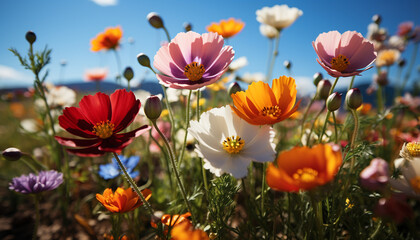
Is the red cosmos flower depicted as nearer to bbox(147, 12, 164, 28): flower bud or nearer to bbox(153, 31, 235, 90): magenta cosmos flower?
bbox(153, 31, 235, 90): magenta cosmos flower

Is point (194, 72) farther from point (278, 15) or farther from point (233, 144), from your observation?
point (278, 15)

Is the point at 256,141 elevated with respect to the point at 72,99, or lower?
elevated

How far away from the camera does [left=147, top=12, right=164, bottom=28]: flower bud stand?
41.2 inches

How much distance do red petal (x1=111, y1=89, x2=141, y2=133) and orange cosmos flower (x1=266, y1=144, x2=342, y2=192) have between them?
0.41 m

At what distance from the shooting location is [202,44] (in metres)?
0.77

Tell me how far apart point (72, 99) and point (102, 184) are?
29.0 inches

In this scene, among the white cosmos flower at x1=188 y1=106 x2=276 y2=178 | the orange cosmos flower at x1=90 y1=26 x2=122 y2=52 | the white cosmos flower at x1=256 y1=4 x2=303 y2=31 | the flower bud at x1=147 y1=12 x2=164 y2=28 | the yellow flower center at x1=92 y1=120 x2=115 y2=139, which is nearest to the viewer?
the white cosmos flower at x1=188 y1=106 x2=276 y2=178

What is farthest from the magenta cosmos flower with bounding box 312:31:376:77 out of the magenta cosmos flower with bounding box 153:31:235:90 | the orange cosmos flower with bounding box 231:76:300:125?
the magenta cosmos flower with bounding box 153:31:235:90

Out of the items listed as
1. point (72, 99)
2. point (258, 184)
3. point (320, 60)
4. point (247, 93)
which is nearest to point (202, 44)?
point (247, 93)

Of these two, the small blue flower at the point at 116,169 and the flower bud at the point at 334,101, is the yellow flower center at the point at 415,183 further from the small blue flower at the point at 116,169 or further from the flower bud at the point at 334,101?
the small blue flower at the point at 116,169

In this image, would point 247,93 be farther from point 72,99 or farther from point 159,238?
point 72,99

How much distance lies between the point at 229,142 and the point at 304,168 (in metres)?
0.21

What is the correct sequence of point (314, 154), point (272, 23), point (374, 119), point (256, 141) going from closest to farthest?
point (314, 154) < point (256, 141) < point (374, 119) < point (272, 23)

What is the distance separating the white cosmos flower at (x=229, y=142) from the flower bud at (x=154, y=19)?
0.55m
